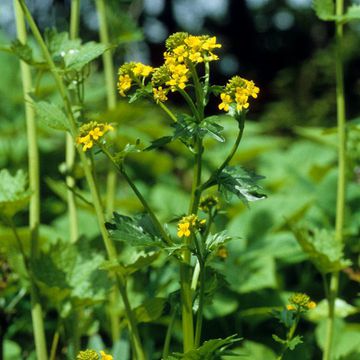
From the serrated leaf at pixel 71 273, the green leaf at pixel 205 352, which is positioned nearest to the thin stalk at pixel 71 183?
the serrated leaf at pixel 71 273

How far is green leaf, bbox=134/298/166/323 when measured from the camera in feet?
3.66

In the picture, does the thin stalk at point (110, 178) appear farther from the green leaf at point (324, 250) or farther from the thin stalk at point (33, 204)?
the green leaf at point (324, 250)

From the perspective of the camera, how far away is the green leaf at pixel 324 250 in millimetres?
1206

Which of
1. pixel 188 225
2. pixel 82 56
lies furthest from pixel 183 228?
pixel 82 56

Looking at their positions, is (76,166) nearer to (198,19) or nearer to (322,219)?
(322,219)

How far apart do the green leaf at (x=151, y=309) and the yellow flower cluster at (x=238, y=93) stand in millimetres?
383

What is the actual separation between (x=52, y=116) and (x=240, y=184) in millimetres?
326

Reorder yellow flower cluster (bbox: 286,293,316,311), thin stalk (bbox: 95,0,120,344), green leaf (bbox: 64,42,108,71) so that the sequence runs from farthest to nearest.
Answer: thin stalk (bbox: 95,0,120,344) < green leaf (bbox: 64,42,108,71) < yellow flower cluster (bbox: 286,293,316,311)

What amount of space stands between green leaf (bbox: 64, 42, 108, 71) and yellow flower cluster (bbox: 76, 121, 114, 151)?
21 centimetres

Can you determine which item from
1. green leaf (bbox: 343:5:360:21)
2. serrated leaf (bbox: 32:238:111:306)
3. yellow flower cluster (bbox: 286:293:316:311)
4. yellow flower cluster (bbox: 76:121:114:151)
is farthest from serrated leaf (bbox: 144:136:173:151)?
green leaf (bbox: 343:5:360:21)

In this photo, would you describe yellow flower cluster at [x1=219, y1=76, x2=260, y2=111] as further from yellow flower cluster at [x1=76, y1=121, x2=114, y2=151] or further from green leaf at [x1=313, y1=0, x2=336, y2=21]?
green leaf at [x1=313, y1=0, x2=336, y2=21]

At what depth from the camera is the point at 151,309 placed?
1.13 meters

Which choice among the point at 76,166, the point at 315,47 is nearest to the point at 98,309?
the point at 76,166

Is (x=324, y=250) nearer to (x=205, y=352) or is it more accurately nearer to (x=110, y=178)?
(x=205, y=352)
